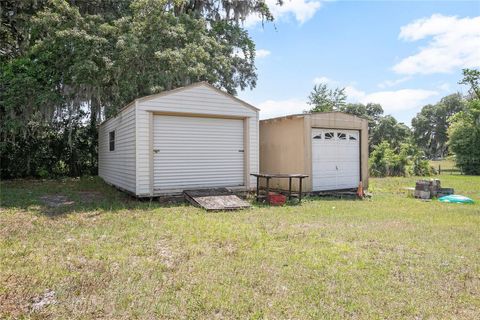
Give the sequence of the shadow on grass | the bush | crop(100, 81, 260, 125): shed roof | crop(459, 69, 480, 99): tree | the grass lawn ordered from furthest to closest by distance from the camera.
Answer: crop(459, 69, 480, 99): tree → the bush → crop(100, 81, 260, 125): shed roof → the shadow on grass → the grass lawn

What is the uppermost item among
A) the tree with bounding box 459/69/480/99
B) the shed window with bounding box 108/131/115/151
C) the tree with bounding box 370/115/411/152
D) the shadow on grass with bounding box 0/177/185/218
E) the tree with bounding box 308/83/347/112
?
the tree with bounding box 459/69/480/99

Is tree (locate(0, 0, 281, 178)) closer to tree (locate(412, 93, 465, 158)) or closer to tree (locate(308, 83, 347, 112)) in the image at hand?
tree (locate(308, 83, 347, 112))

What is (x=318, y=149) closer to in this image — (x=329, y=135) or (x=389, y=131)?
(x=329, y=135)

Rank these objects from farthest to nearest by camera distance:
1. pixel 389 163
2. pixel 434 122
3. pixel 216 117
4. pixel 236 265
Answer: pixel 434 122
pixel 389 163
pixel 216 117
pixel 236 265

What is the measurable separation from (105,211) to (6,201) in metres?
3.07

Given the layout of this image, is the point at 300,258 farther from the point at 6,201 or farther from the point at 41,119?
the point at 41,119

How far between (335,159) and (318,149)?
2.74 ft

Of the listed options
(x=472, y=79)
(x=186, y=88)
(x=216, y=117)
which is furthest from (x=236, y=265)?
(x=472, y=79)

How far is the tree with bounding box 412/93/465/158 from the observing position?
51562 millimetres

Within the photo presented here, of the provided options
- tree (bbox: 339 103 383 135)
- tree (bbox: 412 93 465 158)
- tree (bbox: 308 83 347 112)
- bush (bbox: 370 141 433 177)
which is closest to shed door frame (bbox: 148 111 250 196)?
bush (bbox: 370 141 433 177)

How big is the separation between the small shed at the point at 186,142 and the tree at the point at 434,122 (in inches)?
1985

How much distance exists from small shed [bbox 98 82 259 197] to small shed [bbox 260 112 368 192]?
1285 mm

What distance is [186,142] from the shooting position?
8.57m

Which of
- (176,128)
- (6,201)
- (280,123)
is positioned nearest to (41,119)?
(6,201)
